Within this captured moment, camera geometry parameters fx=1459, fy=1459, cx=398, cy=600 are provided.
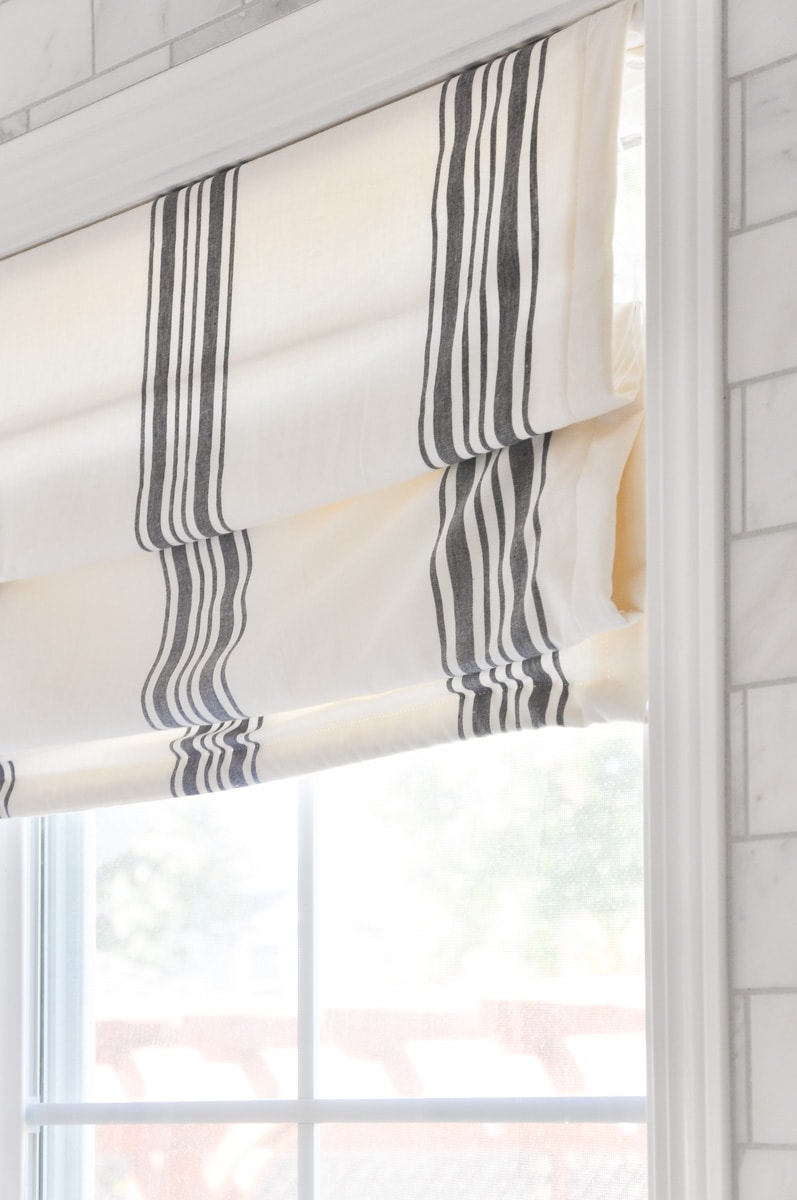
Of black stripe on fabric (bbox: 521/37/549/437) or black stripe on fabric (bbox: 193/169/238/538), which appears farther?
black stripe on fabric (bbox: 193/169/238/538)

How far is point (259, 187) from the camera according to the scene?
1332mm

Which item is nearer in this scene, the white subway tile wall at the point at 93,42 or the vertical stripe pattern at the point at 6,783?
the white subway tile wall at the point at 93,42

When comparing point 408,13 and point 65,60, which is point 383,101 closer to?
point 408,13

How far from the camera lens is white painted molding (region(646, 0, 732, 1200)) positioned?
3.11 feet

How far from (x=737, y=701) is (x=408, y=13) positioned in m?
0.65

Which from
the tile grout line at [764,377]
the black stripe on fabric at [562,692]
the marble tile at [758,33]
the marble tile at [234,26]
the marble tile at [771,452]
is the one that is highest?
the marble tile at [234,26]

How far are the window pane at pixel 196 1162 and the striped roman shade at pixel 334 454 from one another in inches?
13.8

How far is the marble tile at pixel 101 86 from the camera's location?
141 cm

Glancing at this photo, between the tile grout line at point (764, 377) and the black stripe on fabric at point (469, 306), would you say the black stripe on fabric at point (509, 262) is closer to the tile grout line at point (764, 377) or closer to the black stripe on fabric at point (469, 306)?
the black stripe on fabric at point (469, 306)

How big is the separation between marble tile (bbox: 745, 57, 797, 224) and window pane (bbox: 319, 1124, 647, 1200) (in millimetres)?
725

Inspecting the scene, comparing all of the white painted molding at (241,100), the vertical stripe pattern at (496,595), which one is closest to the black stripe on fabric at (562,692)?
the vertical stripe pattern at (496,595)

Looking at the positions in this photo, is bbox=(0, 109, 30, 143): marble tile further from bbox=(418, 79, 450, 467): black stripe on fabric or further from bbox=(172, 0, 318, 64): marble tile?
bbox=(418, 79, 450, 467): black stripe on fabric

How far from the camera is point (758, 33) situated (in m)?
1.02

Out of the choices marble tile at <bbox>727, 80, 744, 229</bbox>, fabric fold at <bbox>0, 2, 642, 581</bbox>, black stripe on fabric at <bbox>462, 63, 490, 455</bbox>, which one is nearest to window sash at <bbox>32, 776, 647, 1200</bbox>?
fabric fold at <bbox>0, 2, 642, 581</bbox>
